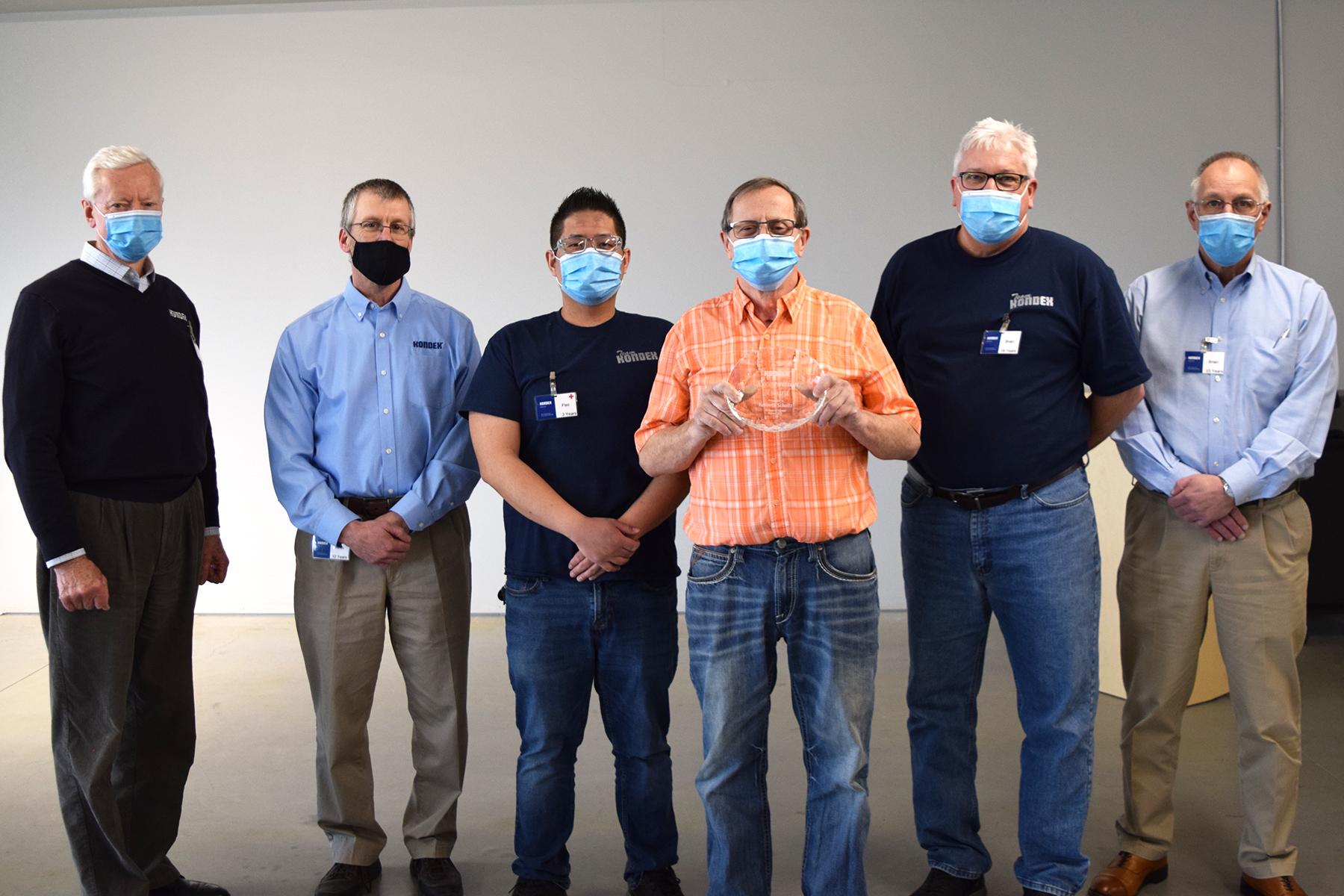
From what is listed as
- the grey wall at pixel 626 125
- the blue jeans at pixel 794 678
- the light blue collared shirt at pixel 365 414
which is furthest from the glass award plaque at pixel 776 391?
the grey wall at pixel 626 125

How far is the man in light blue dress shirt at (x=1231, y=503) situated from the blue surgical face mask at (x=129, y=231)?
2.45 m

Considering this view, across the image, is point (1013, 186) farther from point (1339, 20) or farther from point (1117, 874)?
point (1339, 20)

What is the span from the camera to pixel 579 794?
122 inches

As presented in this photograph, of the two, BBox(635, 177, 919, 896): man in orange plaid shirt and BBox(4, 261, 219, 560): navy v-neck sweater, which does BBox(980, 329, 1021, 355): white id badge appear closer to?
BBox(635, 177, 919, 896): man in orange plaid shirt

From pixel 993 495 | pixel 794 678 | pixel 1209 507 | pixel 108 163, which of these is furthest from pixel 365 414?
pixel 1209 507

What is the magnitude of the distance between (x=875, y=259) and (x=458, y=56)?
2.50 meters

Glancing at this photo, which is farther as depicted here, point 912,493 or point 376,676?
point 376,676

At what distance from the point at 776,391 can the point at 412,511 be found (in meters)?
1.07

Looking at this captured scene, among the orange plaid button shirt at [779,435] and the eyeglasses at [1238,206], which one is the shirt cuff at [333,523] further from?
the eyeglasses at [1238,206]

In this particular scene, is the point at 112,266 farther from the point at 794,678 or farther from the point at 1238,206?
the point at 1238,206

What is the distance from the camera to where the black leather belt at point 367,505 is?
8.19 feet

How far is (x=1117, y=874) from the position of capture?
242 centimetres

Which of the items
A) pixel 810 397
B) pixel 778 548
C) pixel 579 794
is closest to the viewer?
pixel 810 397

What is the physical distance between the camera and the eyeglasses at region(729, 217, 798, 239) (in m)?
1.97
